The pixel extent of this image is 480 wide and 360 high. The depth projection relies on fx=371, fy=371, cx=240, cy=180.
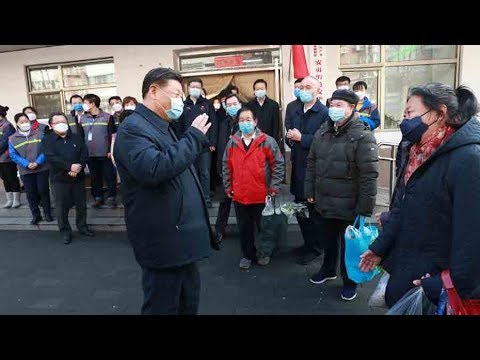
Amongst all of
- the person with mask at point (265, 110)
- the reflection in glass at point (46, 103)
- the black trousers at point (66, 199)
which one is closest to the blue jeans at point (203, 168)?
the person with mask at point (265, 110)

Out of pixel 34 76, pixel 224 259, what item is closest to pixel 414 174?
pixel 224 259

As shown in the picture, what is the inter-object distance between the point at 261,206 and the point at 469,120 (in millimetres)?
2702

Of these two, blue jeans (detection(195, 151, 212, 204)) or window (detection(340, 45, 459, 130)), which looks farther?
window (detection(340, 45, 459, 130))

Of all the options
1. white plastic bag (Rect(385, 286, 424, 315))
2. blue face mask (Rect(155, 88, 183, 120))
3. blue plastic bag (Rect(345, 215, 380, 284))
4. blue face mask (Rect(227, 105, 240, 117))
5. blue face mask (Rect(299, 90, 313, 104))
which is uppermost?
blue face mask (Rect(299, 90, 313, 104))

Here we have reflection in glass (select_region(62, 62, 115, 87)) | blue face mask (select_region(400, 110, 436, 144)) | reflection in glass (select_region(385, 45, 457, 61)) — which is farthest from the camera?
reflection in glass (select_region(62, 62, 115, 87))

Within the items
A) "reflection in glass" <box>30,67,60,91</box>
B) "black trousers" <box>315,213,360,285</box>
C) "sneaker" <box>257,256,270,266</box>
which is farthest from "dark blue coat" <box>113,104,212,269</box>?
"reflection in glass" <box>30,67,60,91</box>

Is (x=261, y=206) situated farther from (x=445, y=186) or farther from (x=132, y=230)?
(x=445, y=186)

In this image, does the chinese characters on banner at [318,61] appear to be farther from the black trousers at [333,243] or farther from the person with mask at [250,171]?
the black trousers at [333,243]

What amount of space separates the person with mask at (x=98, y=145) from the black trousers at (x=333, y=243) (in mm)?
4050

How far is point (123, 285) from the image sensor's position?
4172mm

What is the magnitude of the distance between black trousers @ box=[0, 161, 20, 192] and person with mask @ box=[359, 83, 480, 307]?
22.8ft

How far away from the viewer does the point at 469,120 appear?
1884mm

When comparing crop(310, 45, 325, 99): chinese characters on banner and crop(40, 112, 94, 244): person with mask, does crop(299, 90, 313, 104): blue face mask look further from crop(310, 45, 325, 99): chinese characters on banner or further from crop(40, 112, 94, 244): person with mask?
crop(40, 112, 94, 244): person with mask

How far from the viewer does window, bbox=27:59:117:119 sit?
827cm
